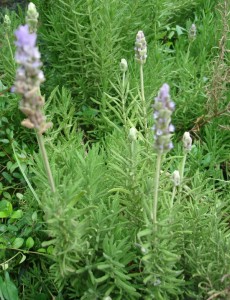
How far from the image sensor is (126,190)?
154 cm

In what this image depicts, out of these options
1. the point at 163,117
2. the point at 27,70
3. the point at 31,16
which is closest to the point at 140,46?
the point at 31,16

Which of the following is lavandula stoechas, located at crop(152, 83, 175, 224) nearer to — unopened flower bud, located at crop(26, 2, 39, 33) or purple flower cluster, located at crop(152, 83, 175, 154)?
purple flower cluster, located at crop(152, 83, 175, 154)

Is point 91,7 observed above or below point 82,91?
above

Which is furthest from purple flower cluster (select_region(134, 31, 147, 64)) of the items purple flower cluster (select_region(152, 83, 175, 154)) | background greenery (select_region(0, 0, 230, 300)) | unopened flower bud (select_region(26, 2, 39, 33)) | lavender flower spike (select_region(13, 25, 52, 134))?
lavender flower spike (select_region(13, 25, 52, 134))

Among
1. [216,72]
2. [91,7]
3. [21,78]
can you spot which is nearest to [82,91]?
[91,7]

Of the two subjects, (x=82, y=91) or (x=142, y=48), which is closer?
(x=142, y=48)

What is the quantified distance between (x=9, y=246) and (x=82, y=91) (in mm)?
927

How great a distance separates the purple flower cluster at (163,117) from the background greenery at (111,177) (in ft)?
0.98

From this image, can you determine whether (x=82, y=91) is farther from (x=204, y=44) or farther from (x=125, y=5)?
(x=204, y=44)

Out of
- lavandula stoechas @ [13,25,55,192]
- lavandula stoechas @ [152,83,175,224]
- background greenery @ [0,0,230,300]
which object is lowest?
background greenery @ [0,0,230,300]

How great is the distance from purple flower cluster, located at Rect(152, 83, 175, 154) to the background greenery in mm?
298

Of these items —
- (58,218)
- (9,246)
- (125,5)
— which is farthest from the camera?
(125,5)

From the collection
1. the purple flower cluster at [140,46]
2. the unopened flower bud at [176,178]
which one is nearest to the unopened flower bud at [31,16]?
the purple flower cluster at [140,46]

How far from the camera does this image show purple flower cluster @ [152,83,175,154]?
1.08 meters
